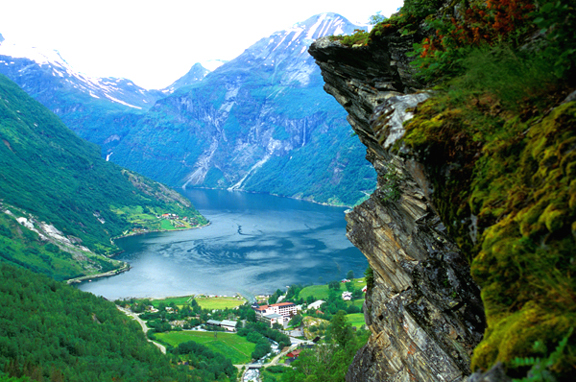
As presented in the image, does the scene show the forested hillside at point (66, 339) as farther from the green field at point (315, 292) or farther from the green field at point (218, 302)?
the green field at point (315, 292)

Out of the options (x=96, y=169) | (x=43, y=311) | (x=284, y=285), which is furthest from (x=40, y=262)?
(x=96, y=169)

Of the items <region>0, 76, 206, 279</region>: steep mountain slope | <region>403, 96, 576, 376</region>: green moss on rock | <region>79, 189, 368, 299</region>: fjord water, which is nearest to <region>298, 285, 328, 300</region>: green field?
<region>79, 189, 368, 299</region>: fjord water

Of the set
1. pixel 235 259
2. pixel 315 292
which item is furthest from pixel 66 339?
pixel 235 259

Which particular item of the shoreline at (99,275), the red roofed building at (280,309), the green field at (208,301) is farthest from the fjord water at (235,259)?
the red roofed building at (280,309)

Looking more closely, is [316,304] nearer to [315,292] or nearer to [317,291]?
[315,292]

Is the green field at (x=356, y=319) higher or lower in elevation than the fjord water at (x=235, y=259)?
lower

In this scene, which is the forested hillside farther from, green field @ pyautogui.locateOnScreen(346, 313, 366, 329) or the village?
green field @ pyautogui.locateOnScreen(346, 313, 366, 329)
